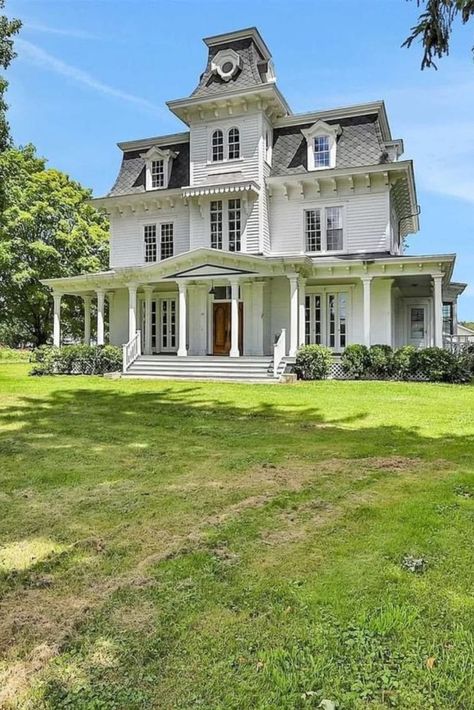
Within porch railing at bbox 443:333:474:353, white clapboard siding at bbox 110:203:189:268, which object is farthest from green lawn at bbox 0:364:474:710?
white clapboard siding at bbox 110:203:189:268

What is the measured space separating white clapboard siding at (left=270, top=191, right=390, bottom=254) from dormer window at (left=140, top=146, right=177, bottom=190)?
4.94 metres

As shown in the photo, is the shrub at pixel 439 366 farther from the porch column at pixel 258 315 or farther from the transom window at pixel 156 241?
the transom window at pixel 156 241

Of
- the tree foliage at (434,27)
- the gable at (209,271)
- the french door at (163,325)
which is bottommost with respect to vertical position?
the french door at (163,325)

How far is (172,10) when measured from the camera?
1262 centimetres

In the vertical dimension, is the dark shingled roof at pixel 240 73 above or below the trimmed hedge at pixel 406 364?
above

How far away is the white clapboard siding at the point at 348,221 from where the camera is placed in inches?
730

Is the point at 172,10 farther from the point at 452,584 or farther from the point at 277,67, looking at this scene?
the point at 452,584

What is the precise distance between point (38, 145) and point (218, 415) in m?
29.3

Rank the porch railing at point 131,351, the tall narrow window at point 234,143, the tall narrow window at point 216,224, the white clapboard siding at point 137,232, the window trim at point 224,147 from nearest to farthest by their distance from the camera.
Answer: the porch railing at point 131,351 < the window trim at point 224,147 < the tall narrow window at point 234,143 < the tall narrow window at point 216,224 < the white clapboard siding at point 137,232

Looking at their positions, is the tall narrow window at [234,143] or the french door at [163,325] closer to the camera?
the tall narrow window at [234,143]

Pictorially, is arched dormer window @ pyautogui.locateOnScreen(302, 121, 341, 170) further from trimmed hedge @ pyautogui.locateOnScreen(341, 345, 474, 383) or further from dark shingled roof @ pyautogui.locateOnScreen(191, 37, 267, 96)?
trimmed hedge @ pyautogui.locateOnScreen(341, 345, 474, 383)

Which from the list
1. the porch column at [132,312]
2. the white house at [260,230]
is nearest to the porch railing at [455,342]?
the white house at [260,230]

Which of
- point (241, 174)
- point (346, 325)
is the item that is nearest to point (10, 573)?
point (346, 325)

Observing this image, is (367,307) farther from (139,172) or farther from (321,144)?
(139,172)
